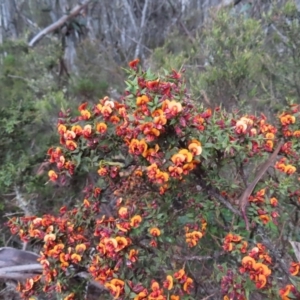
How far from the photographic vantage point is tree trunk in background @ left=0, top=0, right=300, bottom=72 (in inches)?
273

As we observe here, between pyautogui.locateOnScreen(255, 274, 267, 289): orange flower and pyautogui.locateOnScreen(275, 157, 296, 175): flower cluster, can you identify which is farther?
pyautogui.locateOnScreen(275, 157, 296, 175): flower cluster

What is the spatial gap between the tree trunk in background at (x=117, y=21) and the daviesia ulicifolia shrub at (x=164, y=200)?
5.19 m

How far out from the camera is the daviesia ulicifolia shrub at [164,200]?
147 centimetres

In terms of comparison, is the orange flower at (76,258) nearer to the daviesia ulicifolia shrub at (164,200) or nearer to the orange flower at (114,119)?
the daviesia ulicifolia shrub at (164,200)

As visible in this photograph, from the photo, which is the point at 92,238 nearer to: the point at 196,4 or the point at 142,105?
the point at 142,105

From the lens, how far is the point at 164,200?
1771 mm

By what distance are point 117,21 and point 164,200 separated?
625 centimetres

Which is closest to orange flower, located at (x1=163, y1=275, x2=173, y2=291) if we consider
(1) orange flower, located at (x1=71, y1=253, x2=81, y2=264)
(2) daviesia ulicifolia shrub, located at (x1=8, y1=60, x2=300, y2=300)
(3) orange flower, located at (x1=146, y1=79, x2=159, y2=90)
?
(2) daviesia ulicifolia shrub, located at (x1=8, y1=60, x2=300, y2=300)

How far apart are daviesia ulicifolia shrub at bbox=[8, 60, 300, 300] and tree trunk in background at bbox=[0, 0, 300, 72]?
17.0 ft

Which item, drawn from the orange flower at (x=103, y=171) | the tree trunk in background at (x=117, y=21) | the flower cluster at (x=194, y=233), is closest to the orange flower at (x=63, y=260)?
the orange flower at (x=103, y=171)

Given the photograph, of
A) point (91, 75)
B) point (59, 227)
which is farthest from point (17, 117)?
point (91, 75)

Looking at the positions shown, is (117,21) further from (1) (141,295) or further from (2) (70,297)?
(1) (141,295)

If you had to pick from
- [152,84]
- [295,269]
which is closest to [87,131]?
[152,84]

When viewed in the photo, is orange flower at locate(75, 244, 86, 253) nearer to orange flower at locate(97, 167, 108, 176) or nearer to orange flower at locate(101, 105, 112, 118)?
orange flower at locate(97, 167, 108, 176)
